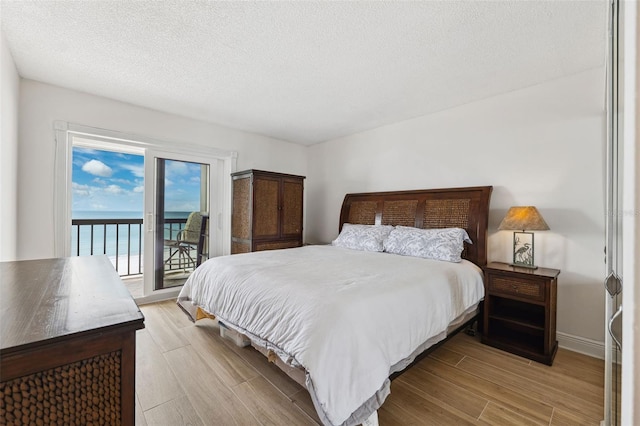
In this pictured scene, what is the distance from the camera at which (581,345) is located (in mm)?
2475

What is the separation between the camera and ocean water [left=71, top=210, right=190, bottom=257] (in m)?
4.40

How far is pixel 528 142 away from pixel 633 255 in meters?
3.08

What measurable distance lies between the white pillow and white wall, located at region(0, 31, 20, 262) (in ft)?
10.7

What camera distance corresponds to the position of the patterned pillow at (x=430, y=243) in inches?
109

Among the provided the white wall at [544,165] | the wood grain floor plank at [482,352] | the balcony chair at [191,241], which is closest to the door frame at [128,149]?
the balcony chair at [191,241]

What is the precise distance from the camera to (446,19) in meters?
1.88

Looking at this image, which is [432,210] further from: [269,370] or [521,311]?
[269,370]

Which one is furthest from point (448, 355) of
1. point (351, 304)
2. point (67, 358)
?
point (67, 358)

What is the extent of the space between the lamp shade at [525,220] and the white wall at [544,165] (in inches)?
12.5

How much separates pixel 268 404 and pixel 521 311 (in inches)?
98.7

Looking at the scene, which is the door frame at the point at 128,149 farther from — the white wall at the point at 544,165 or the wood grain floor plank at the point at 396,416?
the wood grain floor plank at the point at 396,416

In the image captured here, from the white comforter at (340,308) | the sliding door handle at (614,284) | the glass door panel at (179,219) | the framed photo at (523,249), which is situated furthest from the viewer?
the glass door panel at (179,219)

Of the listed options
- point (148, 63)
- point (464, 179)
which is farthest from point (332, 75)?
point (464, 179)

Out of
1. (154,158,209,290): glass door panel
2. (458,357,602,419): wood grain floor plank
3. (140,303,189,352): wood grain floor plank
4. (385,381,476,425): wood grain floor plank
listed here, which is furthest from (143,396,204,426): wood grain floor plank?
(154,158,209,290): glass door panel
